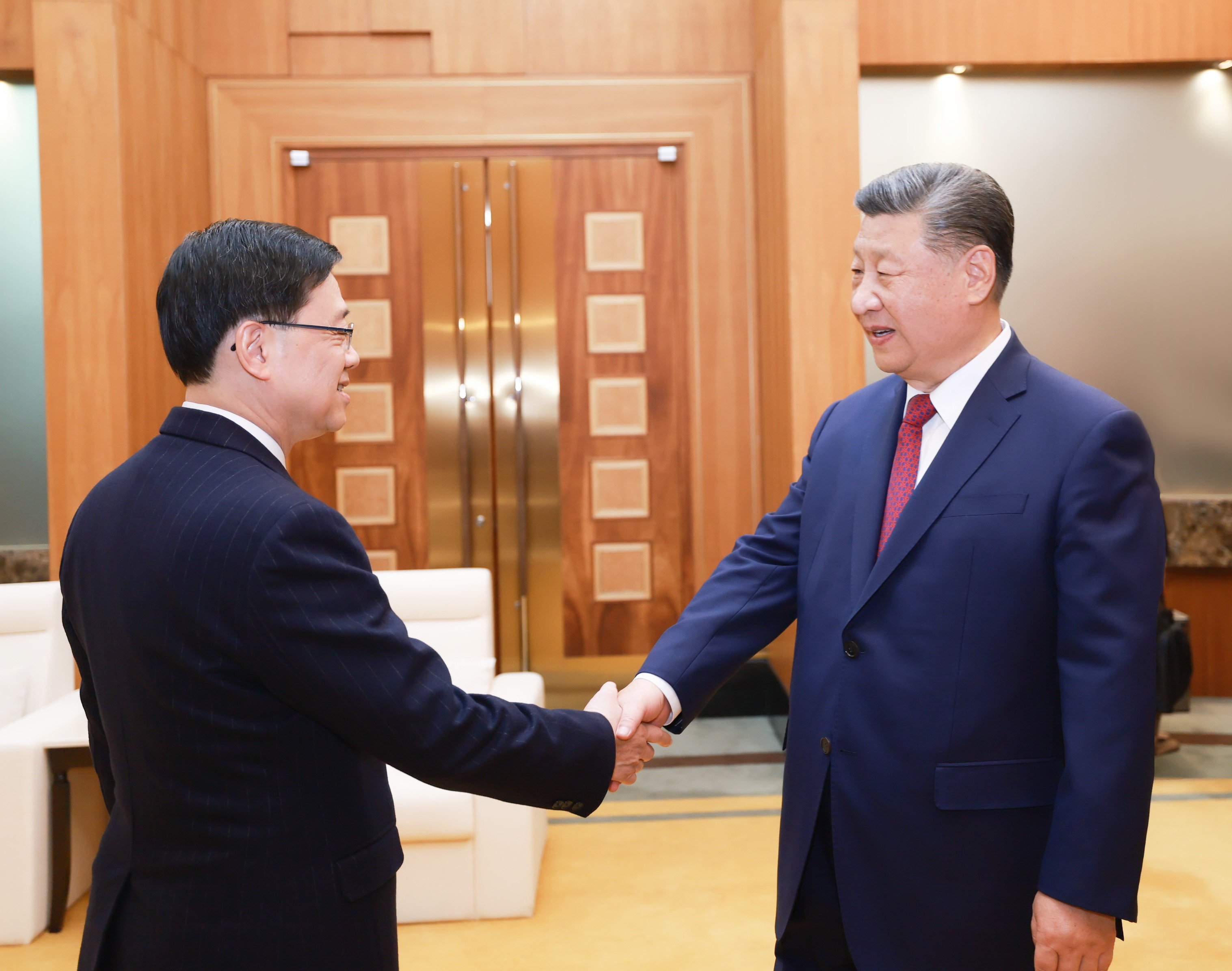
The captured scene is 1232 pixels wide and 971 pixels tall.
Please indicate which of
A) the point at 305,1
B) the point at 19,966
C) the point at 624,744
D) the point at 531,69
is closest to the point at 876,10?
the point at 531,69

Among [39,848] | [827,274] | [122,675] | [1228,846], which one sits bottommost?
[1228,846]

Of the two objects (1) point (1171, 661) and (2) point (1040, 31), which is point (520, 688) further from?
(2) point (1040, 31)

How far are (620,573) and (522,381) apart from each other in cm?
111

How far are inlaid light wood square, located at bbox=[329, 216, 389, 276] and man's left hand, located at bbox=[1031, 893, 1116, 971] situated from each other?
4.59 metres

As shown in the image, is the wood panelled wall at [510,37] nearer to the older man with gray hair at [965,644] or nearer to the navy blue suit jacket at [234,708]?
the older man with gray hair at [965,644]

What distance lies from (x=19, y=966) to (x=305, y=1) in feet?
14.3

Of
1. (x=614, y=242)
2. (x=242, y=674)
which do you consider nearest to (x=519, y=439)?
(x=614, y=242)

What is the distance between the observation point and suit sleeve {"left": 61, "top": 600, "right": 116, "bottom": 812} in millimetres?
1503

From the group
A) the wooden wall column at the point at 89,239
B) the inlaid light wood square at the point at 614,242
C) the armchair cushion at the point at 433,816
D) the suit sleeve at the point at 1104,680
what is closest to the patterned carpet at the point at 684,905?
the armchair cushion at the point at 433,816

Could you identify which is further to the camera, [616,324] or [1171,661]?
[616,324]

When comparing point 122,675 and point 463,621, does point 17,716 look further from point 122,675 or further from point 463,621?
point 122,675

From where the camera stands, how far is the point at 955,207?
1.67 m

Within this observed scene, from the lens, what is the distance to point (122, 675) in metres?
1.34

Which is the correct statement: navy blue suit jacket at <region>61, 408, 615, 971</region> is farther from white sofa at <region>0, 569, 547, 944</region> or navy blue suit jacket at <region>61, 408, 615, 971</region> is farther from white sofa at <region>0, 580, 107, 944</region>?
white sofa at <region>0, 580, 107, 944</region>
